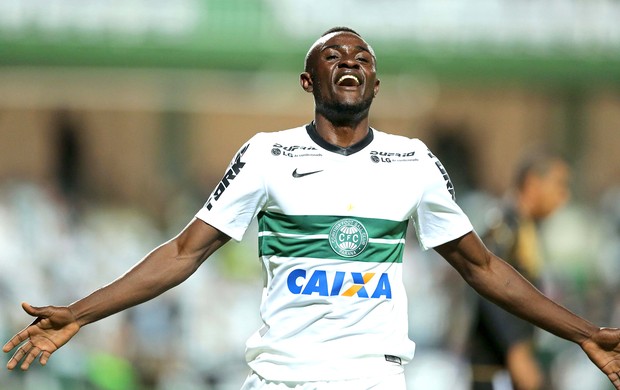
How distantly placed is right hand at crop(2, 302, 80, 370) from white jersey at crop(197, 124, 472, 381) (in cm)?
63

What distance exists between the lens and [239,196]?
16.5 feet

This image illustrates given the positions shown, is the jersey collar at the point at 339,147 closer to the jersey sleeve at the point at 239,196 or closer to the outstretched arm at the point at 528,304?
the jersey sleeve at the point at 239,196

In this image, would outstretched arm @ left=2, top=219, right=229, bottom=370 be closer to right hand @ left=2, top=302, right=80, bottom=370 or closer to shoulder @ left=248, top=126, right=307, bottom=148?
right hand @ left=2, top=302, right=80, bottom=370

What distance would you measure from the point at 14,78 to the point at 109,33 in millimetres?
1656

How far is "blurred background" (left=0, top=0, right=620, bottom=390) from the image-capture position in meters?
12.3

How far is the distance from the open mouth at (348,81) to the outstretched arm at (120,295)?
28.9 inches

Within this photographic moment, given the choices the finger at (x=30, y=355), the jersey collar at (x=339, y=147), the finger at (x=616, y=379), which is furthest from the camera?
the finger at (x=616, y=379)

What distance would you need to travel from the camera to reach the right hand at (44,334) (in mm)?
4883

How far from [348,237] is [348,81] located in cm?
60

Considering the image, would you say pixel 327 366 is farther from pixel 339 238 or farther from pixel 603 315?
pixel 603 315

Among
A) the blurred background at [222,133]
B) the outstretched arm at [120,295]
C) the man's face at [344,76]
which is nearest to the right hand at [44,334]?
the outstretched arm at [120,295]

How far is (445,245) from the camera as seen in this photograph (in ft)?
17.3

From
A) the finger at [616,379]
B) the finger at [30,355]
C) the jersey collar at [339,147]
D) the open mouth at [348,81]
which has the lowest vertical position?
the finger at [616,379]

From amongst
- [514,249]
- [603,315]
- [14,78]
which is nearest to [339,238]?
[514,249]
